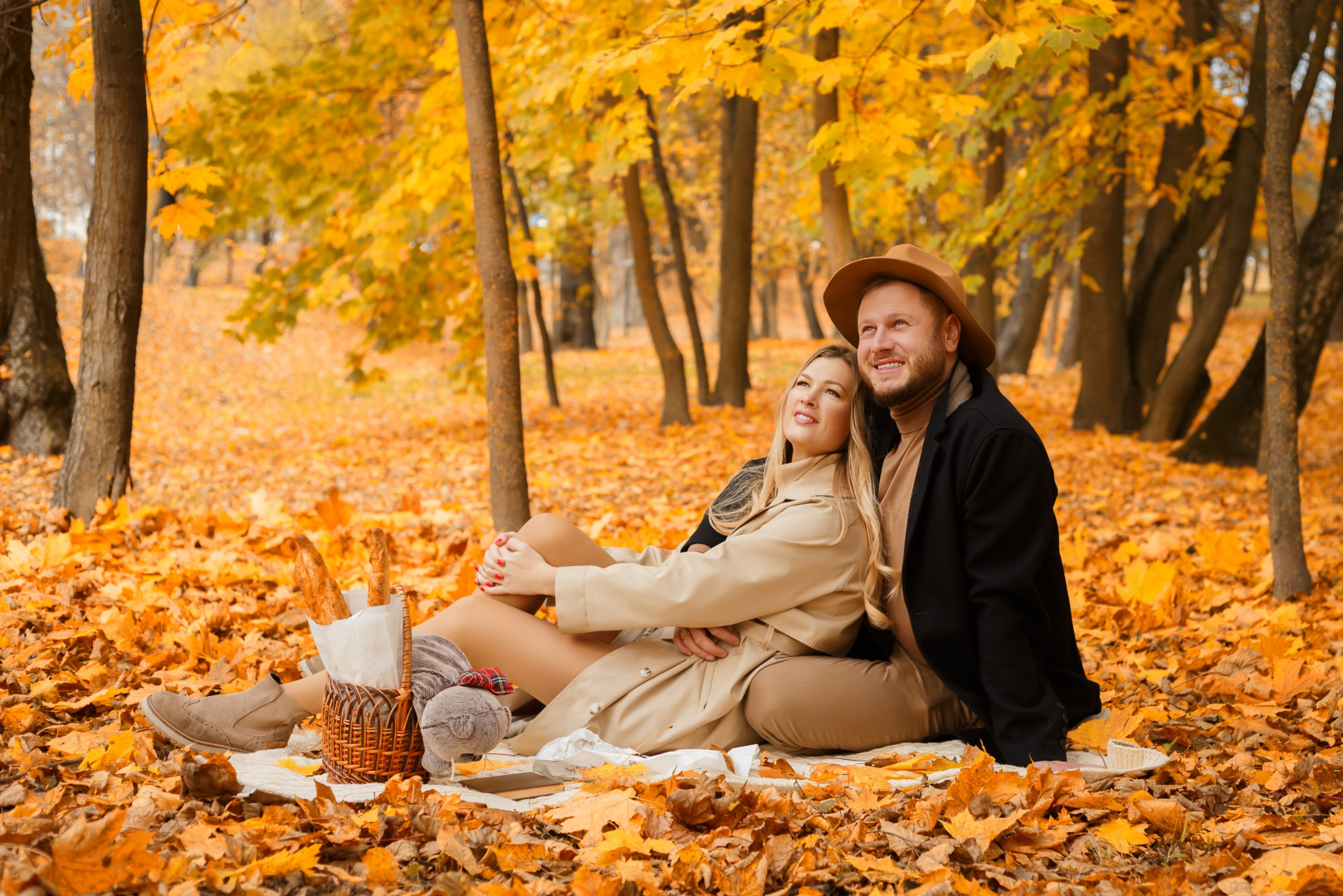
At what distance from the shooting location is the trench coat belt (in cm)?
297

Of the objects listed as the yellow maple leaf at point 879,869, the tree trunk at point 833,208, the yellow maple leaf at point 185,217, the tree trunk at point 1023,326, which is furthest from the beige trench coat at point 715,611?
the tree trunk at point 1023,326

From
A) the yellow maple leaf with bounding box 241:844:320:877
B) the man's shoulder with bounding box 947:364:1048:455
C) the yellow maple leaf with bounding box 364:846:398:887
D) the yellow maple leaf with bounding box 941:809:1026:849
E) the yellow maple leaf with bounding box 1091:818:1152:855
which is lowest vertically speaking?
the yellow maple leaf with bounding box 1091:818:1152:855

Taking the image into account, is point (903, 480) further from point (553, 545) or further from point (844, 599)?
point (553, 545)

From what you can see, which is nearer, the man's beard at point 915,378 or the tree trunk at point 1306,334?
the man's beard at point 915,378

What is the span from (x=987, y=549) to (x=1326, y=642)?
2.12 m

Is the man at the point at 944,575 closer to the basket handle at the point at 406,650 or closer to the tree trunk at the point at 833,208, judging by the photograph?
the basket handle at the point at 406,650

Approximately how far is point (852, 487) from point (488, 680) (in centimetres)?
122

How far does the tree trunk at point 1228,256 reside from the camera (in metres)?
7.70

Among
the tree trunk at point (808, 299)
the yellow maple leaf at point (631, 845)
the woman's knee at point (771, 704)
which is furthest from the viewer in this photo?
the tree trunk at point (808, 299)

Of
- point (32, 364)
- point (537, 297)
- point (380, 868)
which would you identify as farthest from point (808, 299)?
point (380, 868)

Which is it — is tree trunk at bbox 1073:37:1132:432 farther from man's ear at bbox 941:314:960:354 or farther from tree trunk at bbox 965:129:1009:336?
man's ear at bbox 941:314:960:354

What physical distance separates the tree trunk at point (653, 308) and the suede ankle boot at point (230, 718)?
23.6 feet

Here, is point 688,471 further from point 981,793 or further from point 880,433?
point 981,793

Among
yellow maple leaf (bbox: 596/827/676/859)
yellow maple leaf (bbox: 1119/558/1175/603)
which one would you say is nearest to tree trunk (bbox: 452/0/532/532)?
yellow maple leaf (bbox: 596/827/676/859)
